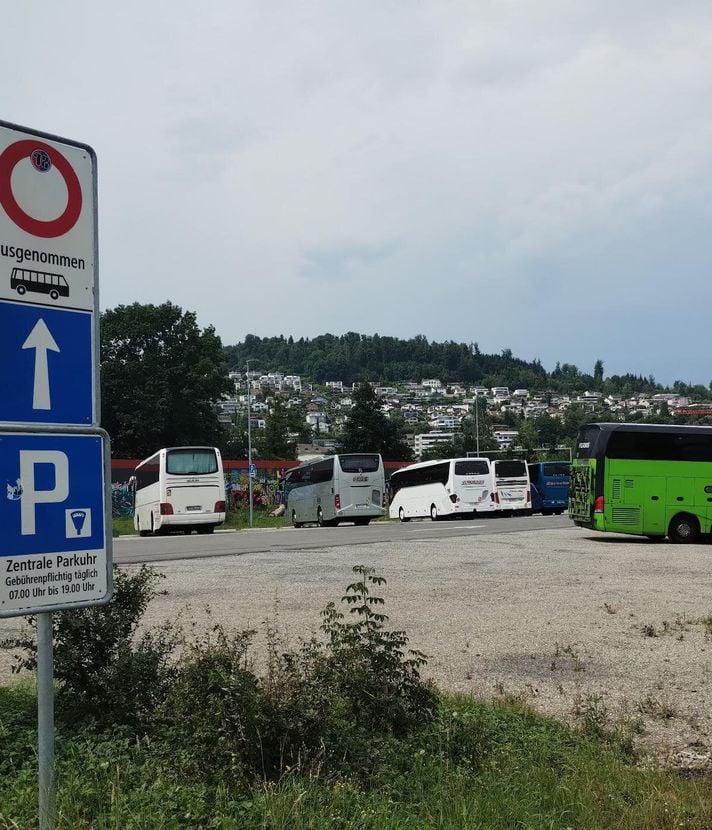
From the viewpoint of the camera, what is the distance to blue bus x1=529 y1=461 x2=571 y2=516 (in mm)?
48562

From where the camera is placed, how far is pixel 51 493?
3.58m

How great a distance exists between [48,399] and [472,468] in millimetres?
40066

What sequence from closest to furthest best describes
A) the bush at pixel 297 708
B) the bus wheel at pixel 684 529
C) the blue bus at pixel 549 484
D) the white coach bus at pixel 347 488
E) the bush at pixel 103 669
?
the bush at pixel 297 708
the bush at pixel 103 669
the bus wheel at pixel 684 529
the white coach bus at pixel 347 488
the blue bus at pixel 549 484

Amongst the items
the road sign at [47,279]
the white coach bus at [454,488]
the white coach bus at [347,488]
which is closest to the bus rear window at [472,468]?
the white coach bus at [454,488]

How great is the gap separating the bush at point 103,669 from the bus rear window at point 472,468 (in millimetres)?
37500

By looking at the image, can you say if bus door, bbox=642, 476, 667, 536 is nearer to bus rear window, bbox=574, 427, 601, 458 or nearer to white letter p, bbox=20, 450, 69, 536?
bus rear window, bbox=574, 427, 601, 458

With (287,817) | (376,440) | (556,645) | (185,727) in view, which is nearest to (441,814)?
(287,817)

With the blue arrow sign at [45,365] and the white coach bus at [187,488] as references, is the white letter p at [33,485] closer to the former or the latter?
the blue arrow sign at [45,365]

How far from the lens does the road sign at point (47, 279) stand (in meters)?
3.55

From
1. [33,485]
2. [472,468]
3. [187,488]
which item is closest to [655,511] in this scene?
[187,488]

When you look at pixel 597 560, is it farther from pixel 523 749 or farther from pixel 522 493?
pixel 522 493

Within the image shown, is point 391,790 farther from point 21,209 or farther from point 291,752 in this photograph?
point 21,209

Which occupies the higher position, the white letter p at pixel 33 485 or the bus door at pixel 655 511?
the white letter p at pixel 33 485

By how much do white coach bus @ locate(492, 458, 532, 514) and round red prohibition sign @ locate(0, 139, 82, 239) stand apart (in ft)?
135
